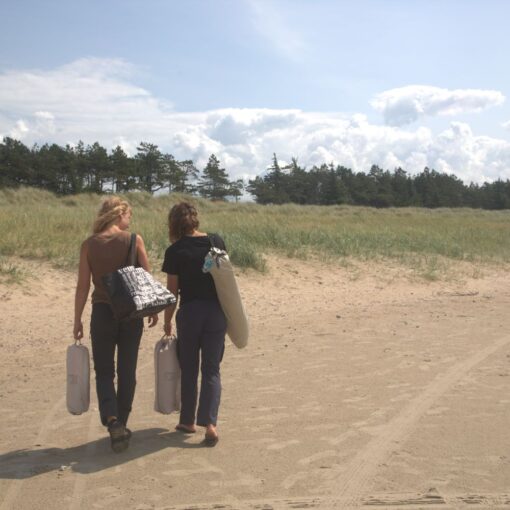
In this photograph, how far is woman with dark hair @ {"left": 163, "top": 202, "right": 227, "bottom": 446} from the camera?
4.64m

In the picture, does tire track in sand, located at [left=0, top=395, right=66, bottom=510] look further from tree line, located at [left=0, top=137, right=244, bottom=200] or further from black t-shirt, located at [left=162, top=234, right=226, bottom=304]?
tree line, located at [left=0, top=137, right=244, bottom=200]

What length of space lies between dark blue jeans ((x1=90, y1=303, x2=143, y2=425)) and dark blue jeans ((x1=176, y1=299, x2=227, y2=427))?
1.10 feet

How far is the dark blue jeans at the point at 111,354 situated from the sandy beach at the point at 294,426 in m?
0.34

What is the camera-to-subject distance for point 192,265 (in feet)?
15.1

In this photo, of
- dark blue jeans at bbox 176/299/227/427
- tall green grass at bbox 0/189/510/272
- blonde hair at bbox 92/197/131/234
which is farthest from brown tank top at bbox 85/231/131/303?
tall green grass at bbox 0/189/510/272

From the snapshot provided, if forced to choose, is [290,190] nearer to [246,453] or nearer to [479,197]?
[479,197]

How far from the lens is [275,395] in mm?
6016

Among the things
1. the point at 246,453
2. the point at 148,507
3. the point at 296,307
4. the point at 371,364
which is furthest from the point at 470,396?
the point at 296,307

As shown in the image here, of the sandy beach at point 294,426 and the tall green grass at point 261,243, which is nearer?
the sandy beach at point 294,426

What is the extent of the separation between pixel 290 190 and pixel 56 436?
8013 cm

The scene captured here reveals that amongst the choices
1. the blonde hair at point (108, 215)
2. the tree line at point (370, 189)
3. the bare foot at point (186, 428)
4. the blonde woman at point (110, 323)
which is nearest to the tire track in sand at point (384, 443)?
the bare foot at point (186, 428)

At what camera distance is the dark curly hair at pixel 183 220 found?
15.3 ft

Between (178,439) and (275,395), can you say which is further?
(275,395)

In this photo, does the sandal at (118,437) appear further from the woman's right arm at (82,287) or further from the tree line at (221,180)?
the tree line at (221,180)
